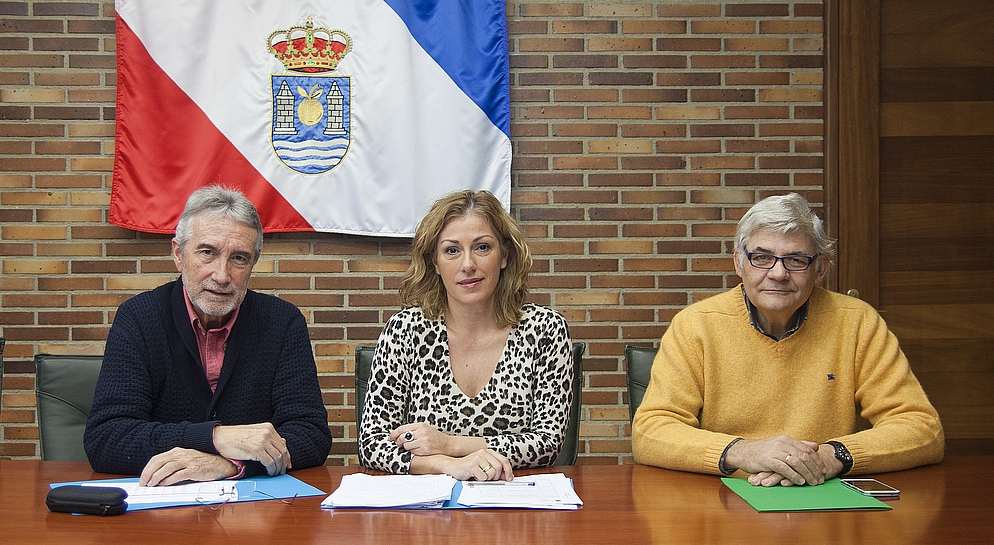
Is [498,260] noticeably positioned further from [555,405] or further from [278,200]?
[278,200]

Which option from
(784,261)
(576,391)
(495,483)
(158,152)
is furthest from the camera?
(158,152)

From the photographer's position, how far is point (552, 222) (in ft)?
10.0

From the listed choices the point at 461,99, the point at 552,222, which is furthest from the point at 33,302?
the point at 552,222

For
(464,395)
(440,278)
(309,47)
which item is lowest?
(464,395)

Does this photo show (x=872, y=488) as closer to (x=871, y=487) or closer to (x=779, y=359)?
(x=871, y=487)

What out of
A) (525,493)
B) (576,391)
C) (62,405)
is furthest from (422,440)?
(62,405)

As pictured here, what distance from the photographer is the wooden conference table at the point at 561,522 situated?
1258mm

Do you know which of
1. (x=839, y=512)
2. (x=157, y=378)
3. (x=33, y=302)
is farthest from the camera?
(x=33, y=302)

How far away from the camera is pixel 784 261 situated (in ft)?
6.26

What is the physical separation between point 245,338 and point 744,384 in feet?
4.16

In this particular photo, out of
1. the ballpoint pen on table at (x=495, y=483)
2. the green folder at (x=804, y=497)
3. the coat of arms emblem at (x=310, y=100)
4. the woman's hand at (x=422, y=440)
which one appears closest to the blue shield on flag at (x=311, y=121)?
the coat of arms emblem at (x=310, y=100)

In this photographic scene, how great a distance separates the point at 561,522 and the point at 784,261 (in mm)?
929

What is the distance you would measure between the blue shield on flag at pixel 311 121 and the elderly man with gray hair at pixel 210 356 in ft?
3.13

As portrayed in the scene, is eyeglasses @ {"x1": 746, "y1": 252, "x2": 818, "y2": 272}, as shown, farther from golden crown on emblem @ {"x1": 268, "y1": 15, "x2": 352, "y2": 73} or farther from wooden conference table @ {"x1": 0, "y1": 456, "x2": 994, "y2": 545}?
golden crown on emblem @ {"x1": 268, "y1": 15, "x2": 352, "y2": 73}
